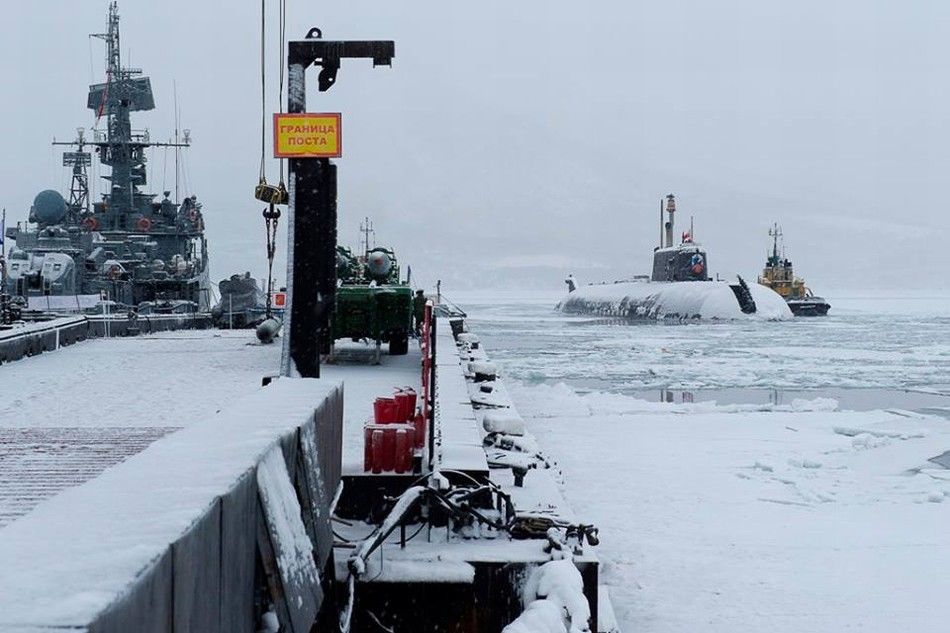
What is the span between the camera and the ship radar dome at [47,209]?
162 feet

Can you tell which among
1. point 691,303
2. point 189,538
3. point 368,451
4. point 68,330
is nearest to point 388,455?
point 368,451

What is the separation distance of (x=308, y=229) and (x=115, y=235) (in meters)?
46.2

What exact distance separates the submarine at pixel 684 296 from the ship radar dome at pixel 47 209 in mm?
41134

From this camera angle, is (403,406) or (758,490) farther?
(758,490)

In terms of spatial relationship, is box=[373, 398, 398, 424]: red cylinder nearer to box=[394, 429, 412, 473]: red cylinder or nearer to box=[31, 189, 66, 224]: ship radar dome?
box=[394, 429, 412, 473]: red cylinder

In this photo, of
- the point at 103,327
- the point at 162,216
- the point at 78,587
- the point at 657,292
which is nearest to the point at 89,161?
the point at 162,216

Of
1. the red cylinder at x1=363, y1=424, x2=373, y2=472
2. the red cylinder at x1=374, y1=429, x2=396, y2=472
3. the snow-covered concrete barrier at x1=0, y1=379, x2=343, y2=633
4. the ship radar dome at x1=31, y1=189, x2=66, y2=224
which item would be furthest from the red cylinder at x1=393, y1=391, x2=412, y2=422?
the ship radar dome at x1=31, y1=189, x2=66, y2=224

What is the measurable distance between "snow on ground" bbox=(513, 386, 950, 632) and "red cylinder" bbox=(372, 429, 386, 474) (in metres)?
2.37

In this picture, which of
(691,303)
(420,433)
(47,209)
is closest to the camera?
(420,433)

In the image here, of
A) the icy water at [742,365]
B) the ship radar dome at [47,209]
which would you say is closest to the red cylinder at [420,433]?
the icy water at [742,365]

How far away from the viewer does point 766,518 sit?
1077 centimetres

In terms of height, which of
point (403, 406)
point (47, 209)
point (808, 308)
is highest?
point (47, 209)

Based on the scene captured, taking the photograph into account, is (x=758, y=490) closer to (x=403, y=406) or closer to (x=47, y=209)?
(x=403, y=406)

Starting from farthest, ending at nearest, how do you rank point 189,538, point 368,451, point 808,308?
point 808,308
point 368,451
point 189,538
